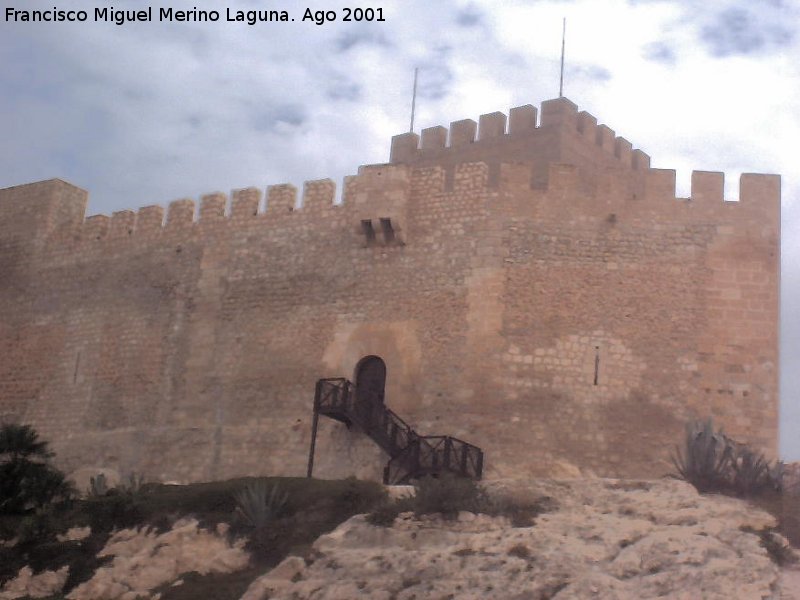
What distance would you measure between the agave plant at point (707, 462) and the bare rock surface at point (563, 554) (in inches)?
16.8

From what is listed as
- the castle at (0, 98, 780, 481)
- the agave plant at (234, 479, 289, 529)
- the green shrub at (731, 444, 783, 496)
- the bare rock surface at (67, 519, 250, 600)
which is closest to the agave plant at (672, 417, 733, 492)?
the green shrub at (731, 444, 783, 496)

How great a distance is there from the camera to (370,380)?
17.4 metres

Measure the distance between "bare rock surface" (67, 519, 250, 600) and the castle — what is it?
15.1ft

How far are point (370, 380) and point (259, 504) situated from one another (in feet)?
16.6

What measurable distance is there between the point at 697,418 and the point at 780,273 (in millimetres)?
2600

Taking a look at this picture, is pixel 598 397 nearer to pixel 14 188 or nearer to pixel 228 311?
pixel 228 311

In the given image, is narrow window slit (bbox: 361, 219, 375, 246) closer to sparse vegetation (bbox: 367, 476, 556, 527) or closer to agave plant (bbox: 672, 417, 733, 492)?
sparse vegetation (bbox: 367, 476, 556, 527)

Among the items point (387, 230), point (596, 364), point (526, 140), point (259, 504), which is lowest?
point (259, 504)

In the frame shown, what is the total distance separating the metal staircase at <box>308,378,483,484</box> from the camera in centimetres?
1586

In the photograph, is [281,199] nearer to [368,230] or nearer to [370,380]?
[368,230]

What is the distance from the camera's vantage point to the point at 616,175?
1692 cm

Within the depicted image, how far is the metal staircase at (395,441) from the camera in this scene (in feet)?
52.0

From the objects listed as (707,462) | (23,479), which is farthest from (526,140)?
(23,479)

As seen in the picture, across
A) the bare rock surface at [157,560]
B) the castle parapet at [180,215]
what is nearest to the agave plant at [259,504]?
the bare rock surface at [157,560]
